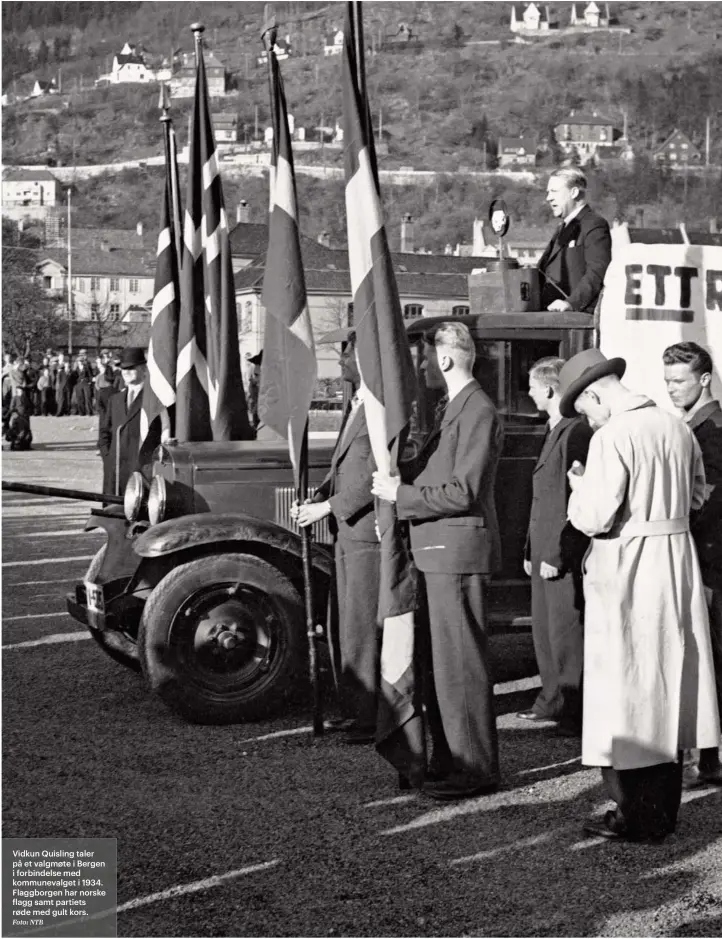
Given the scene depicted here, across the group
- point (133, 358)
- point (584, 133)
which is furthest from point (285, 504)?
point (584, 133)

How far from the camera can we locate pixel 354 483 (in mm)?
6301

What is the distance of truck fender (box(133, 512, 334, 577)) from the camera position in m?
6.74

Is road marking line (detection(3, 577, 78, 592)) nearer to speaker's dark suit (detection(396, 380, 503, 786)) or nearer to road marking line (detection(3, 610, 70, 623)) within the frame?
road marking line (detection(3, 610, 70, 623))

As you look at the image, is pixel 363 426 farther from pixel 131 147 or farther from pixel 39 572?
pixel 131 147

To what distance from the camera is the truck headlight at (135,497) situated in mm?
7461

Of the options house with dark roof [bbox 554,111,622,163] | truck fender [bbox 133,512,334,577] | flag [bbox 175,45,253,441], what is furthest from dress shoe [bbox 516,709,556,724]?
house with dark roof [bbox 554,111,622,163]

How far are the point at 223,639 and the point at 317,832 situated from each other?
1.91 metres

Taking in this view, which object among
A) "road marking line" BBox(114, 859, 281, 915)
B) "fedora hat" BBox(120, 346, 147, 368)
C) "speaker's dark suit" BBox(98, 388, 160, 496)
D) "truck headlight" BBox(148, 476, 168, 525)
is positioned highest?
"fedora hat" BBox(120, 346, 147, 368)

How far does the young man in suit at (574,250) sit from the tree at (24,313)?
193ft

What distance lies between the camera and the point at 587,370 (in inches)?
190

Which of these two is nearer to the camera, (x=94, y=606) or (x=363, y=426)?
(x=363, y=426)

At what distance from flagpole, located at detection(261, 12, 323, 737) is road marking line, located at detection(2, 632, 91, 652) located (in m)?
2.67

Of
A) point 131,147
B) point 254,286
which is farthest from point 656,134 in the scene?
point 131,147

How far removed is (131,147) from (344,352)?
198752 mm
